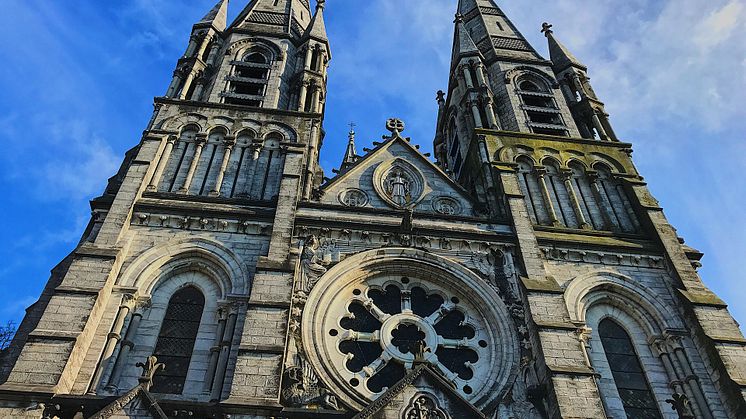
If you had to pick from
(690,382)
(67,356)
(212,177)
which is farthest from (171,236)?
(690,382)

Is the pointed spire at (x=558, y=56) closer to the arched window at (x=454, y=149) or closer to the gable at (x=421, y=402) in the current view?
the arched window at (x=454, y=149)

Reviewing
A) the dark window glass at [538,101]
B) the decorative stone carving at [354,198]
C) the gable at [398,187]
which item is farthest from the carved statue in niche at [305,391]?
the dark window glass at [538,101]

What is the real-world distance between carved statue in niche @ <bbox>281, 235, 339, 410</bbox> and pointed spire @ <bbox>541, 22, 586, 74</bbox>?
48.6ft

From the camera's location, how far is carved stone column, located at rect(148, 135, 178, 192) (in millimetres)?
15781

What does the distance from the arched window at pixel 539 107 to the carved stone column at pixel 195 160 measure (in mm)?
10332

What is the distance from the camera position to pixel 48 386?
34.9 ft

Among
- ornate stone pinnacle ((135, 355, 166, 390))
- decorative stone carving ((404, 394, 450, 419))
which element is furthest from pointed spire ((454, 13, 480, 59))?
ornate stone pinnacle ((135, 355, 166, 390))

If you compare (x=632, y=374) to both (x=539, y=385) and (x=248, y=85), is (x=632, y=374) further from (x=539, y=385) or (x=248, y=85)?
(x=248, y=85)

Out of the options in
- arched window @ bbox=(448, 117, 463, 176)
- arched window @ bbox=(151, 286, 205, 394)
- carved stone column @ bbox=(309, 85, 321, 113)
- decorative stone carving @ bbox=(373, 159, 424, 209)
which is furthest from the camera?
arched window @ bbox=(448, 117, 463, 176)

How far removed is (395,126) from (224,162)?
5.85 m

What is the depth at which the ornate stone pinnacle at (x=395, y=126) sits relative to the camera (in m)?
19.6

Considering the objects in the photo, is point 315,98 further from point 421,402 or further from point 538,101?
point 421,402

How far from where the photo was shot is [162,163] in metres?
16.5

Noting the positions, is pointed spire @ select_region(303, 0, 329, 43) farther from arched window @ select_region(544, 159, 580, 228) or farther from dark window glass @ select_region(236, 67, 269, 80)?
arched window @ select_region(544, 159, 580, 228)
